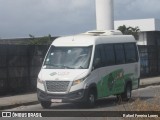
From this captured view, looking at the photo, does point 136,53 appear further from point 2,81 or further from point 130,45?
point 2,81

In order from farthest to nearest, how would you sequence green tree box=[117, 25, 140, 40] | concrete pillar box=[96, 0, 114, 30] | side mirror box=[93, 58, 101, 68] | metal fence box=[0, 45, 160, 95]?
green tree box=[117, 25, 140, 40]
concrete pillar box=[96, 0, 114, 30]
metal fence box=[0, 45, 160, 95]
side mirror box=[93, 58, 101, 68]

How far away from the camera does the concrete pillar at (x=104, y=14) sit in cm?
3681

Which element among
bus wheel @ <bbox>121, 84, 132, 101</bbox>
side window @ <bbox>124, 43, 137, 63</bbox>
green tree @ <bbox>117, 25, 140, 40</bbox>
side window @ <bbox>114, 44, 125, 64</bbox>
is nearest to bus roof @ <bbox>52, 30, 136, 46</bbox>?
side window @ <bbox>114, 44, 125, 64</bbox>

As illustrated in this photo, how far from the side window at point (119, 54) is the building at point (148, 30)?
52.0 m

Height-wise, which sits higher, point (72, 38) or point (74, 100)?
point (72, 38)

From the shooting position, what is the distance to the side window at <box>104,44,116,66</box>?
65.6 ft

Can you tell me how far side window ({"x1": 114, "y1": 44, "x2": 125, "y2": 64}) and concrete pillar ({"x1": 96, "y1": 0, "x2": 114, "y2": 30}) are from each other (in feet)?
51.1

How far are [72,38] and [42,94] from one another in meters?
2.55

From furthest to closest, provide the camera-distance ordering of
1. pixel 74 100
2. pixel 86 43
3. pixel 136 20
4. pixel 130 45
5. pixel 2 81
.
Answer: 1. pixel 136 20
2. pixel 2 81
3. pixel 130 45
4. pixel 86 43
5. pixel 74 100

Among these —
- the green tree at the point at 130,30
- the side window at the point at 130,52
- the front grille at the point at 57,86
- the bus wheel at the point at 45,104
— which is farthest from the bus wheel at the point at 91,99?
the green tree at the point at 130,30

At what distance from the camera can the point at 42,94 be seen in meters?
18.5

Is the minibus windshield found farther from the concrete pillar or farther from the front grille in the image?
the concrete pillar

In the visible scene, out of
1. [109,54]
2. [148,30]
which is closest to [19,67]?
[109,54]

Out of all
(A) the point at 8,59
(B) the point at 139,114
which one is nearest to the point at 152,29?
(A) the point at 8,59
